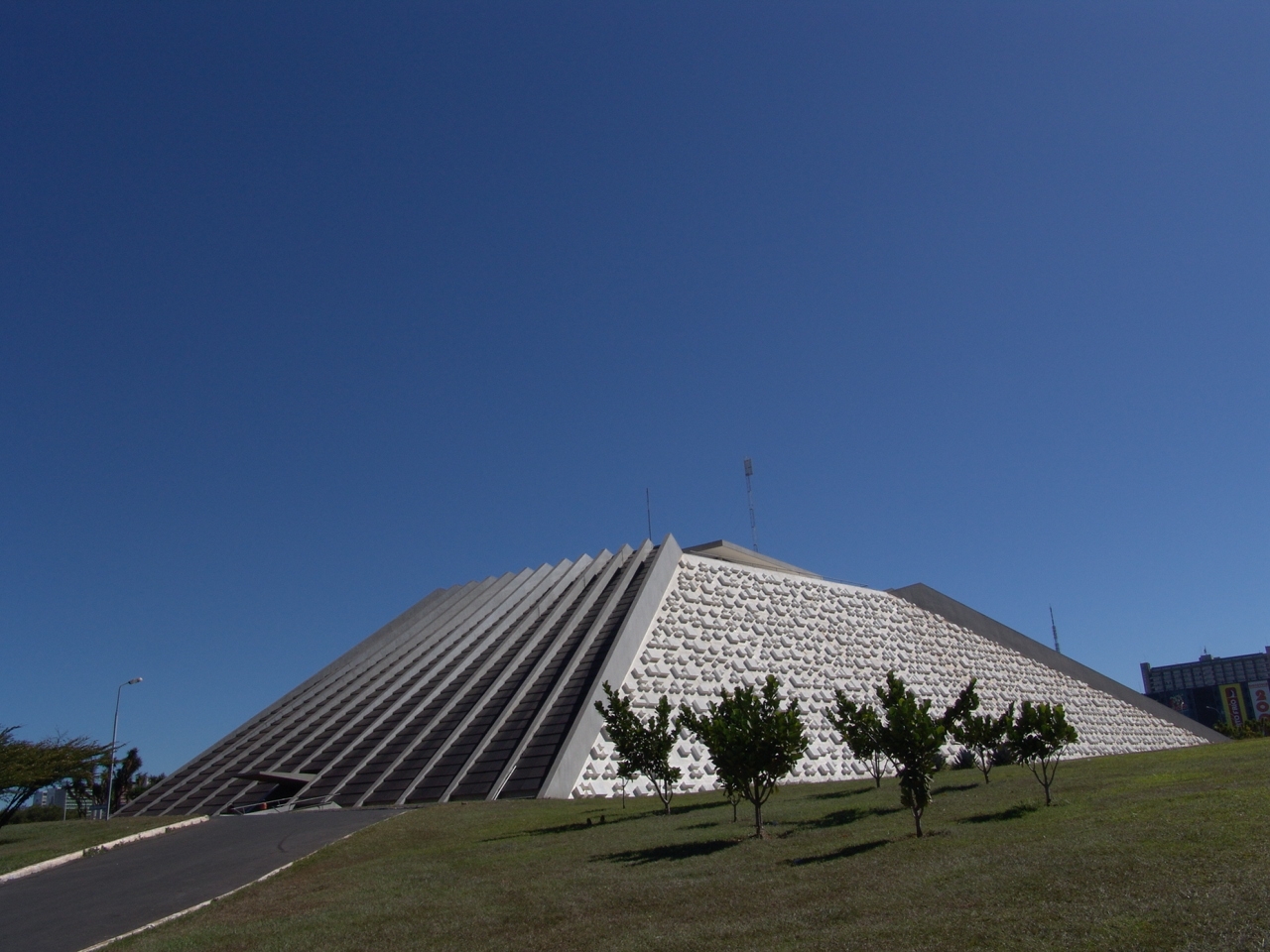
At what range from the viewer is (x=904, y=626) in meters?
34.6

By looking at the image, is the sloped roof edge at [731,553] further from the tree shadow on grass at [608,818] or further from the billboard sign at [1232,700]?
the billboard sign at [1232,700]

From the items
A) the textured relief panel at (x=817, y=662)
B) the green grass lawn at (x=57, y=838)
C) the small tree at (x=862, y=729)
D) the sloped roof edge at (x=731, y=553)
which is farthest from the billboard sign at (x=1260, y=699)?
the green grass lawn at (x=57, y=838)

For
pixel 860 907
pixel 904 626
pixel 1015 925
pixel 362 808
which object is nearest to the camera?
pixel 1015 925

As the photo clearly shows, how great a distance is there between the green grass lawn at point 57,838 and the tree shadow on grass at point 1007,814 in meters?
15.4

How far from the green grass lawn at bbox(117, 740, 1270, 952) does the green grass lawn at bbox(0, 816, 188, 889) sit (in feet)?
21.1

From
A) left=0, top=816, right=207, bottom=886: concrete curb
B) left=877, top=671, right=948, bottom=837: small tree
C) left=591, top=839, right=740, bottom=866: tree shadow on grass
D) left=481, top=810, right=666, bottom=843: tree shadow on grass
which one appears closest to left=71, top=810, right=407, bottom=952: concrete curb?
left=481, top=810, right=666, bottom=843: tree shadow on grass

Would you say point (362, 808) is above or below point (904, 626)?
below

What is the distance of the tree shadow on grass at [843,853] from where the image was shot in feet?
32.8

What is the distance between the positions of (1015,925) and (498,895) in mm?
5342

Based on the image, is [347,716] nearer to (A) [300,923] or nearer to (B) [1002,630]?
(A) [300,923]

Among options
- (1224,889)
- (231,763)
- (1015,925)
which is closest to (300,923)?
(1015,925)

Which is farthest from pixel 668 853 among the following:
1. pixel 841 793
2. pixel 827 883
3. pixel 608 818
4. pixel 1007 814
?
pixel 841 793

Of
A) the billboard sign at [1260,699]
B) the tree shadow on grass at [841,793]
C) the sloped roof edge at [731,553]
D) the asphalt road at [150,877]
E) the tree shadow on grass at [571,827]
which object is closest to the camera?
the asphalt road at [150,877]

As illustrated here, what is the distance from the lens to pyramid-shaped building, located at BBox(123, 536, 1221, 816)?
21.5 meters
